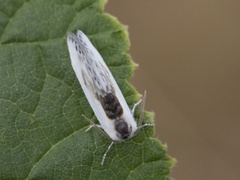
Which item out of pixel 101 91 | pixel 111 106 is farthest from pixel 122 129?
pixel 101 91

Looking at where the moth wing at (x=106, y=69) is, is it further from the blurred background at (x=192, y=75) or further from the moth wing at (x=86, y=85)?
the blurred background at (x=192, y=75)

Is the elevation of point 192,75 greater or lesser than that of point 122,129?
lesser

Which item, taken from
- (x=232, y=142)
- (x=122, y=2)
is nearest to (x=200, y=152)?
(x=232, y=142)

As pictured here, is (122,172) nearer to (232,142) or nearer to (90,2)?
(90,2)

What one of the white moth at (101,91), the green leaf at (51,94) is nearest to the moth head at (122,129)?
the white moth at (101,91)

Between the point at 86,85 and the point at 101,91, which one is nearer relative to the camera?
the point at 86,85

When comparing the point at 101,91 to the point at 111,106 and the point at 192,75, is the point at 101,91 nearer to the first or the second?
the point at 111,106
